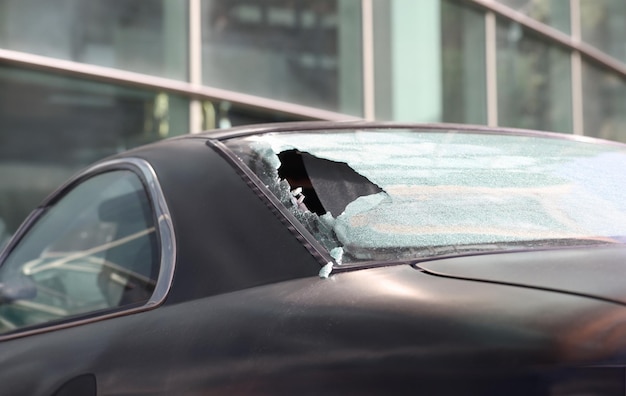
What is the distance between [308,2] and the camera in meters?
10.4

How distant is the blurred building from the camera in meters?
8.11

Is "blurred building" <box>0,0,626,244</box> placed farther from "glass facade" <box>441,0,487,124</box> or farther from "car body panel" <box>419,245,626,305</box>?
"car body panel" <box>419,245,626,305</box>

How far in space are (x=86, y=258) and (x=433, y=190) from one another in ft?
7.10

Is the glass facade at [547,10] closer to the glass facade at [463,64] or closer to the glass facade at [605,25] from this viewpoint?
the glass facade at [605,25]

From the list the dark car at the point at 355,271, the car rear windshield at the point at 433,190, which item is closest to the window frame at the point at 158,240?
the dark car at the point at 355,271

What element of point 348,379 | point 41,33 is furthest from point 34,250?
point 41,33

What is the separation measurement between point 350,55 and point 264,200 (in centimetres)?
888

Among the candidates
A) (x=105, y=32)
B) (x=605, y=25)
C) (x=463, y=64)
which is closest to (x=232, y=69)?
(x=105, y=32)

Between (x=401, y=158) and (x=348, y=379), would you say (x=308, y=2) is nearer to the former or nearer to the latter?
(x=401, y=158)

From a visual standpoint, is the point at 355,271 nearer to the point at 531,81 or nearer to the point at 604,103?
the point at 531,81

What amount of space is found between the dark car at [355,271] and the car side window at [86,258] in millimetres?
22

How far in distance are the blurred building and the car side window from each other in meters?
4.12

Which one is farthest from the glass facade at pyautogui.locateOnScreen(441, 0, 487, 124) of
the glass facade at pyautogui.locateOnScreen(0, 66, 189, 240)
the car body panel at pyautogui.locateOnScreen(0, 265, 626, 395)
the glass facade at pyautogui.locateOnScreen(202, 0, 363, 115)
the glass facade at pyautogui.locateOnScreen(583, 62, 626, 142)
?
the car body panel at pyautogui.locateOnScreen(0, 265, 626, 395)

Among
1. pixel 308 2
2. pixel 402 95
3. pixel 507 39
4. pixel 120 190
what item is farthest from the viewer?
pixel 507 39
